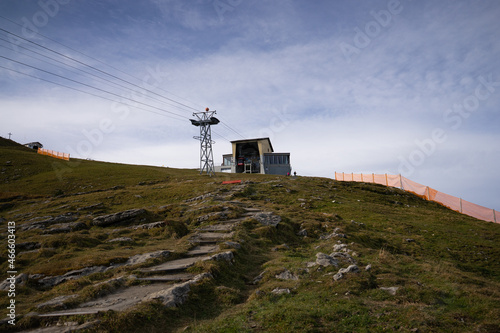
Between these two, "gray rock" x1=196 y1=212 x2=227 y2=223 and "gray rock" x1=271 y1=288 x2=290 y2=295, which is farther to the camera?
"gray rock" x1=196 y1=212 x2=227 y2=223

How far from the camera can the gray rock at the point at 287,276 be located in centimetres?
1212

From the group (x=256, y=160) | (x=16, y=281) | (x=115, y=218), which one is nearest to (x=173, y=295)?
(x=16, y=281)

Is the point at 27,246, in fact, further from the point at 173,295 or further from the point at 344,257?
the point at 344,257

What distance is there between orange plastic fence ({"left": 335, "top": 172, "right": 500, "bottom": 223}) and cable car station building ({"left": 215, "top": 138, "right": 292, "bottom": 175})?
55.5ft

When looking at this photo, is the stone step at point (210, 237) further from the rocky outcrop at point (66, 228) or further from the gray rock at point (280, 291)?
the rocky outcrop at point (66, 228)

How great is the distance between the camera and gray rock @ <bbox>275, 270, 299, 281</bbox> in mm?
12119

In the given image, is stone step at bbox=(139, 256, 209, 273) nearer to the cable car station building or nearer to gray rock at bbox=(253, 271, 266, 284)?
gray rock at bbox=(253, 271, 266, 284)

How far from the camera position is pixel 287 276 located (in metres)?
12.3

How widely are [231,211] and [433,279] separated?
52.6 ft

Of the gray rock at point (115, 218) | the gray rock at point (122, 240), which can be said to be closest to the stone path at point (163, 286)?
the gray rock at point (122, 240)

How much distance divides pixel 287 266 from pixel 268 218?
9237mm

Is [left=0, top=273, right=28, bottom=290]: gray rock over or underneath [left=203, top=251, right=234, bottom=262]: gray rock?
underneath

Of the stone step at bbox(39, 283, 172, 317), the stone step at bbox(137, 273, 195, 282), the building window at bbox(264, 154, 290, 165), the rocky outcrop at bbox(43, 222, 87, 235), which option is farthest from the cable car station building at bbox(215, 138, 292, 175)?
the stone step at bbox(39, 283, 172, 317)

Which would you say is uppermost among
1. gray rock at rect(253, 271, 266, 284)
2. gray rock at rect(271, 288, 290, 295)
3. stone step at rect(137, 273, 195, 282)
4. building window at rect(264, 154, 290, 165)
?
building window at rect(264, 154, 290, 165)
